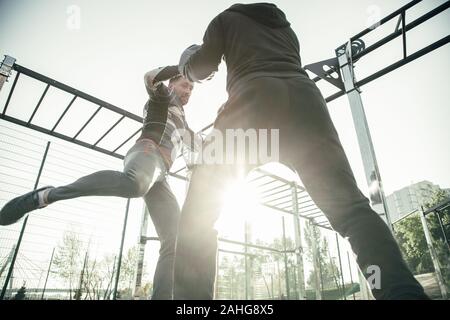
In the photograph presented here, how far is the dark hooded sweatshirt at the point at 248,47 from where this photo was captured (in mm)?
1116

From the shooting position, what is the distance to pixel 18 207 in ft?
5.07

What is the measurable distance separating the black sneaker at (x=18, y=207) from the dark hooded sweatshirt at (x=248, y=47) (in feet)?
3.89

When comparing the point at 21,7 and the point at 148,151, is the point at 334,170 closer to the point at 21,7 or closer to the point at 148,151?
the point at 148,151

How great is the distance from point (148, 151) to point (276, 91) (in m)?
1.21

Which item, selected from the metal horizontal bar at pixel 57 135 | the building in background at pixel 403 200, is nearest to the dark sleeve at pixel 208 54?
the metal horizontal bar at pixel 57 135

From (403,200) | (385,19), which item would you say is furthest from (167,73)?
(403,200)

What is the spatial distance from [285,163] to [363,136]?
212cm

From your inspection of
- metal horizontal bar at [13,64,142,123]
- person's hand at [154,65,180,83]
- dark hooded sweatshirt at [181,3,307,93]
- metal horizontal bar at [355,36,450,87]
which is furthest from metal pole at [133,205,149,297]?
metal horizontal bar at [355,36,450,87]

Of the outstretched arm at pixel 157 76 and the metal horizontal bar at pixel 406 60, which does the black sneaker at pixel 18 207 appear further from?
the metal horizontal bar at pixel 406 60

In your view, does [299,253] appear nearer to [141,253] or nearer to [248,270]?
[248,270]
